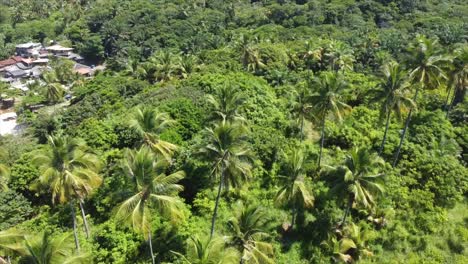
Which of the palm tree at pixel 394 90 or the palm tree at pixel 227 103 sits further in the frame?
the palm tree at pixel 227 103

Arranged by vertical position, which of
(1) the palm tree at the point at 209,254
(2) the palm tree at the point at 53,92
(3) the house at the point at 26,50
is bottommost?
(3) the house at the point at 26,50

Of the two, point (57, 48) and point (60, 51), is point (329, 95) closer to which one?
point (60, 51)

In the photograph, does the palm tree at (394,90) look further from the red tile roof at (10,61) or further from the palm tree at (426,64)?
the red tile roof at (10,61)

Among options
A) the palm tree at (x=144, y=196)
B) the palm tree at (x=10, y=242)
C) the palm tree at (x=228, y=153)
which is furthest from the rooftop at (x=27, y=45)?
the palm tree at (x=10, y=242)

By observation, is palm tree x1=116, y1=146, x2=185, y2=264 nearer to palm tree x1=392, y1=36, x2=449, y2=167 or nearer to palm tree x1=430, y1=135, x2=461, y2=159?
palm tree x1=392, y1=36, x2=449, y2=167

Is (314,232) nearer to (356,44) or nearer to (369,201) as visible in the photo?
(369,201)

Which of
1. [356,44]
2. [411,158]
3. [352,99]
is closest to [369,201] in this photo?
[411,158]

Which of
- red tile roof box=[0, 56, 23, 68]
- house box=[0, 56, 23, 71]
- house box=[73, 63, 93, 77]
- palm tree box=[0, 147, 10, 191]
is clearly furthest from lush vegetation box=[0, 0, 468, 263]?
red tile roof box=[0, 56, 23, 68]

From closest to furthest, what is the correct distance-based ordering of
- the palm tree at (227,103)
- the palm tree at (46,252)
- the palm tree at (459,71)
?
the palm tree at (46,252) < the palm tree at (227,103) < the palm tree at (459,71)
